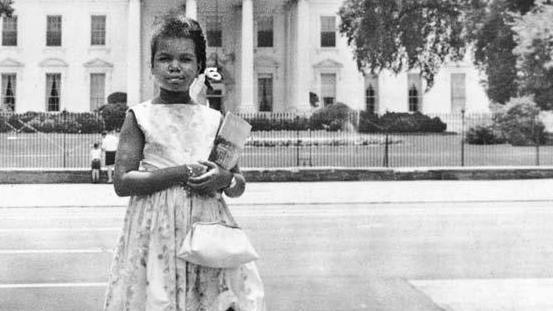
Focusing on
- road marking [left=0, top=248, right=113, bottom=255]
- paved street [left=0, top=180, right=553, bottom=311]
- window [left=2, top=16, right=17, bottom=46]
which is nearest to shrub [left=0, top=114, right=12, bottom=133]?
window [left=2, top=16, right=17, bottom=46]

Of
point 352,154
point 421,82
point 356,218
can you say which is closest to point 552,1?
→ point 356,218

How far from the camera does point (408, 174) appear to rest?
2078 centimetres

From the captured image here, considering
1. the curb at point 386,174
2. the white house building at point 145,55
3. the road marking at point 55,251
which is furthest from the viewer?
the white house building at point 145,55

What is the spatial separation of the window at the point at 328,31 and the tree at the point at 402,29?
41.0 feet

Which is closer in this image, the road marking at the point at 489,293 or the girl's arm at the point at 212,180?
the girl's arm at the point at 212,180

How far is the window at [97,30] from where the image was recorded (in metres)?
51.2

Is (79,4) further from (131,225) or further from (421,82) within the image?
(131,225)

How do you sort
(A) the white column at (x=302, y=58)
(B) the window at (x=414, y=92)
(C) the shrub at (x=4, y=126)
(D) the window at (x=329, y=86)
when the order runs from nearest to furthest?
(C) the shrub at (x=4, y=126)
(A) the white column at (x=302, y=58)
(D) the window at (x=329, y=86)
(B) the window at (x=414, y=92)

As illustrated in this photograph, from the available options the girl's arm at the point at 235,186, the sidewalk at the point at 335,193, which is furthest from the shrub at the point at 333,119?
the girl's arm at the point at 235,186

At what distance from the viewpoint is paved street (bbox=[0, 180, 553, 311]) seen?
21.1ft

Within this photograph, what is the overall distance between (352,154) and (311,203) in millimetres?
12111

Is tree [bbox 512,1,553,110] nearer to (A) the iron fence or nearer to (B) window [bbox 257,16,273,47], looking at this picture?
(A) the iron fence

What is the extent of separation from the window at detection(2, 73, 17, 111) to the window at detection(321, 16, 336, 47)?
21890 millimetres

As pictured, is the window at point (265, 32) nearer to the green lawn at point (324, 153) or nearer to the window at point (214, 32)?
the window at point (214, 32)
